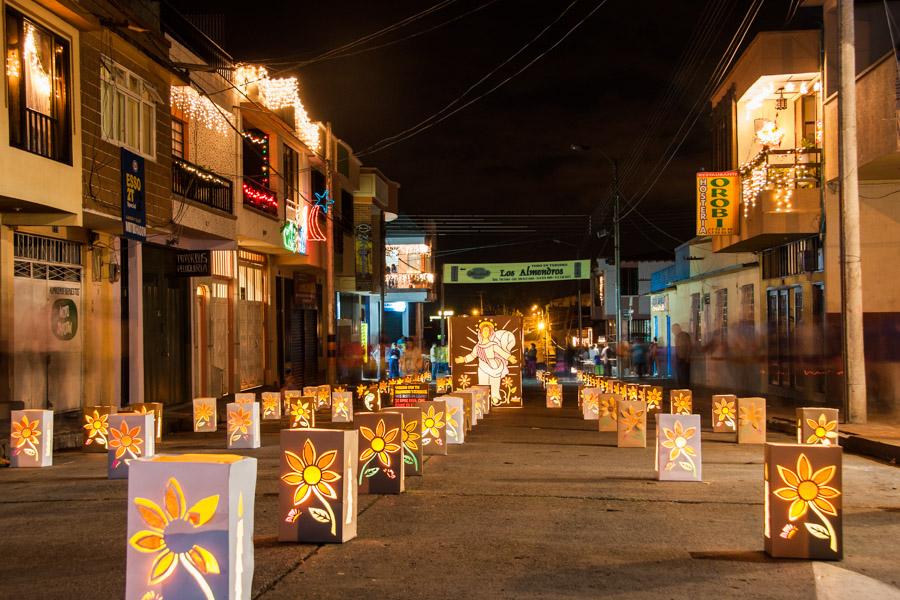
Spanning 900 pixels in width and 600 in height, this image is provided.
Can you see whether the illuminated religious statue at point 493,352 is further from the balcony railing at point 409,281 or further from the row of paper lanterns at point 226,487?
the balcony railing at point 409,281

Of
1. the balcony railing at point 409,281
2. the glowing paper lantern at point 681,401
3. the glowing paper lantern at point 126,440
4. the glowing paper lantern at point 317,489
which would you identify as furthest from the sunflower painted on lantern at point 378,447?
the balcony railing at point 409,281

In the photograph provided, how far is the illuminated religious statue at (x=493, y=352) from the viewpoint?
83.1 feet

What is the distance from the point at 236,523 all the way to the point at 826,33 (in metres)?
19.2

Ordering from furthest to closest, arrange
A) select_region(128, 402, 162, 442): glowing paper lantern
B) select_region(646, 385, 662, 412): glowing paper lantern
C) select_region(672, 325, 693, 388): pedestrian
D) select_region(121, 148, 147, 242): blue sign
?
1. select_region(672, 325, 693, 388): pedestrian
2. select_region(646, 385, 662, 412): glowing paper lantern
3. select_region(121, 148, 147, 242): blue sign
4. select_region(128, 402, 162, 442): glowing paper lantern

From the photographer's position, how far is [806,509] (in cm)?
716

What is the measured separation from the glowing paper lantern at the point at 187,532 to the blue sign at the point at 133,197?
13.8 m

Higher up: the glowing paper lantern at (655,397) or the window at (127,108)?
the window at (127,108)

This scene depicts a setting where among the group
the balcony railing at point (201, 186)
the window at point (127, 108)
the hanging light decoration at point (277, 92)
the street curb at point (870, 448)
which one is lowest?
the street curb at point (870, 448)

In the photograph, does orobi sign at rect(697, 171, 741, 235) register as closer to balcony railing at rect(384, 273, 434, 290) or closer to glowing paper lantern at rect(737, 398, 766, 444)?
glowing paper lantern at rect(737, 398, 766, 444)

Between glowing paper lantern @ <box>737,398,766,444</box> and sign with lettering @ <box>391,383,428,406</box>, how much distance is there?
22.8ft

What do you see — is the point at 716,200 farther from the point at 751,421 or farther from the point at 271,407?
the point at 271,407

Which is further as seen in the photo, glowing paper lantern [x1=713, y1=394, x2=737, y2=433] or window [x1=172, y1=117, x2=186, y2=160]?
window [x1=172, y1=117, x2=186, y2=160]

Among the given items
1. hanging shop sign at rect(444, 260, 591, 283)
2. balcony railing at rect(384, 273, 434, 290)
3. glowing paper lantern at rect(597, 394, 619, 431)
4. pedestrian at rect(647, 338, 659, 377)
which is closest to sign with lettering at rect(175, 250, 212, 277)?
glowing paper lantern at rect(597, 394, 619, 431)

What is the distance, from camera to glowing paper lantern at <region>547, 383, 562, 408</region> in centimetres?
2484
